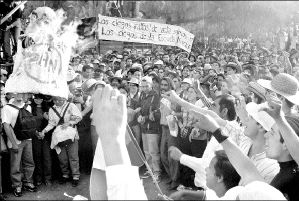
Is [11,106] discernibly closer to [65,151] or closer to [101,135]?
[65,151]

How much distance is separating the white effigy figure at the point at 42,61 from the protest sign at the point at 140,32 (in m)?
5.84

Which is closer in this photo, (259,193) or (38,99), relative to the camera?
(259,193)

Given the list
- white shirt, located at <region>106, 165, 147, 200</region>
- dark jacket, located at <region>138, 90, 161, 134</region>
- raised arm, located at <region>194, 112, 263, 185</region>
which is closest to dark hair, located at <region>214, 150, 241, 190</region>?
raised arm, located at <region>194, 112, 263, 185</region>

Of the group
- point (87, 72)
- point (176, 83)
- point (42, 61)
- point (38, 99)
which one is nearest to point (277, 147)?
point (42, 61)

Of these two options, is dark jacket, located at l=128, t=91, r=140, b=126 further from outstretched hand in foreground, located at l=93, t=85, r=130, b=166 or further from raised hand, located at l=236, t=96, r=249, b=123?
outstretched hand in foreground, located at l=93, t=85, r=130, b=166

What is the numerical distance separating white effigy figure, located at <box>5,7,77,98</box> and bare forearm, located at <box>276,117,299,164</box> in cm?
181

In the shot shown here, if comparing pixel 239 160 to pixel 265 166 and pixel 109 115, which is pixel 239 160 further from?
pixel 109 115

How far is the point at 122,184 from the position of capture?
1.43 meters

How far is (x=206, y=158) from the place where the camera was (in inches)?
132

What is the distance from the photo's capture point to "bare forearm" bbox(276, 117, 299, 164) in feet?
8.47

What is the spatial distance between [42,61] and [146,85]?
142 inches

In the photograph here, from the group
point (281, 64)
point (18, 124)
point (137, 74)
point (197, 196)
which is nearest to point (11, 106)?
point (18, 124)

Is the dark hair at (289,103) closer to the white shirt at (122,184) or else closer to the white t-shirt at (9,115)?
the white shirt at (122,184)

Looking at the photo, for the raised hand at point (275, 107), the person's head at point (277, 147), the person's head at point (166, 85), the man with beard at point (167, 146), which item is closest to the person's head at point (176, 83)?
the person's head at point (166, 85)
